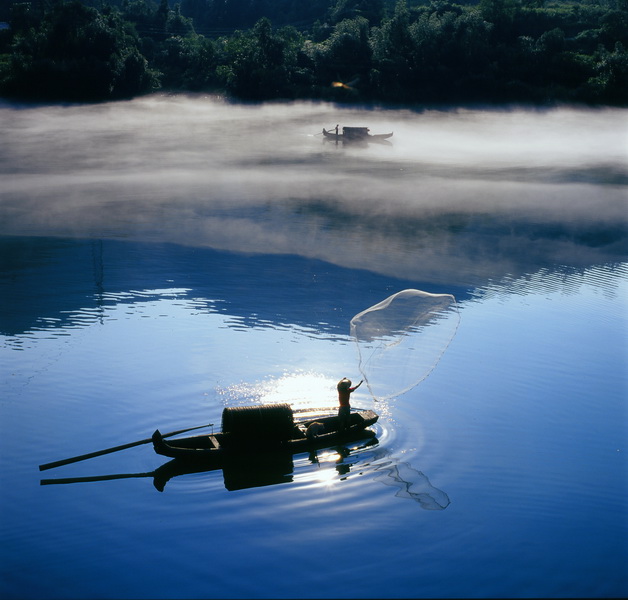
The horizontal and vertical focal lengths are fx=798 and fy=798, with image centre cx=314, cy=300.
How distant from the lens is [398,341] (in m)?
13.2

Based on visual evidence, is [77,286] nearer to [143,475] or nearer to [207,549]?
[143,475]

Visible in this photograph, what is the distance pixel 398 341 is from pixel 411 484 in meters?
2.35

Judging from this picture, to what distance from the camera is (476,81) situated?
174 ft

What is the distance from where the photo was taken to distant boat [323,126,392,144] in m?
50.2

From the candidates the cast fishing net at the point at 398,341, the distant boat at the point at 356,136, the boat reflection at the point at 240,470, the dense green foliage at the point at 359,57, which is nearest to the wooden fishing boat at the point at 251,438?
the boat reflection at the point at 240,470

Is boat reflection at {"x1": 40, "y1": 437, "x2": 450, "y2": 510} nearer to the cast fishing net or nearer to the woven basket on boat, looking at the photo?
the woven basket on boat

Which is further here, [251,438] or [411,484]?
[251,438]

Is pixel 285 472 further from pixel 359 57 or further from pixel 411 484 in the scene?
pixel 359 57

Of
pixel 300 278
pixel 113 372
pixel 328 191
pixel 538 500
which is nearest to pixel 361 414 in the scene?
pixel 538 500

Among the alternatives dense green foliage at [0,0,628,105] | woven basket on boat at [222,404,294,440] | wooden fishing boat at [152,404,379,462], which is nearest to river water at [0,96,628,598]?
wooden fishing boat at [152,404,379,462]

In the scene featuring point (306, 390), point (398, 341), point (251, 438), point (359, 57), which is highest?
point (359, 57)

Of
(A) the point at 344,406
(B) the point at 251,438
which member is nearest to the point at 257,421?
(B) the point at 251,438

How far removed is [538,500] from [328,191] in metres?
27.4

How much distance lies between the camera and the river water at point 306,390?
34.4 feet
